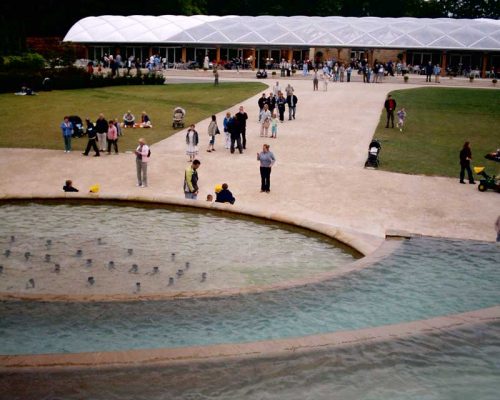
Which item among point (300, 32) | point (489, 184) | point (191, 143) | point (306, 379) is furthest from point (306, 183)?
point (300, 32)

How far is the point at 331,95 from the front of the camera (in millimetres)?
38375

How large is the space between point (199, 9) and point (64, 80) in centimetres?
4326

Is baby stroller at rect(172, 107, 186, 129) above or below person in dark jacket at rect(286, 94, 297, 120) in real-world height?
below

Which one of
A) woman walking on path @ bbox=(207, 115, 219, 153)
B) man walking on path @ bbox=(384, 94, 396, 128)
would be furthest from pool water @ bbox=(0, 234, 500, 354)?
man walking on path @ bbox=(384, 94, 396, 128)

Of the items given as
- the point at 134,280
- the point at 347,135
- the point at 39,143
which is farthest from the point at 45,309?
the point at 347,135

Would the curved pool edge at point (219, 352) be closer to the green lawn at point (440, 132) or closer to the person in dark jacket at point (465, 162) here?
the person in dark jacket at point (465, 162)

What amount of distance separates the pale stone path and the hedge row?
46.7 ft

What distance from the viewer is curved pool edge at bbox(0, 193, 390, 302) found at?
857 cm

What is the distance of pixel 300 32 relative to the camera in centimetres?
5738

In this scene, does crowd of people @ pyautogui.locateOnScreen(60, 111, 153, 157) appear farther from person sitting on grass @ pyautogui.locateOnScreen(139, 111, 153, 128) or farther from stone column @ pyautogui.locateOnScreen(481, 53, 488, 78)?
stone column @ pyautogui.locateOnScreen(481, 53, 488, 78)

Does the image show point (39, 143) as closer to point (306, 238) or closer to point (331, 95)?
point (306, 238)

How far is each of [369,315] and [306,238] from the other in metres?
4.33

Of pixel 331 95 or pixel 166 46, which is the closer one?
pixel 331 95

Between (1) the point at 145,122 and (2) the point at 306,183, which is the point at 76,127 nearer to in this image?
(1) the point at 145,122
